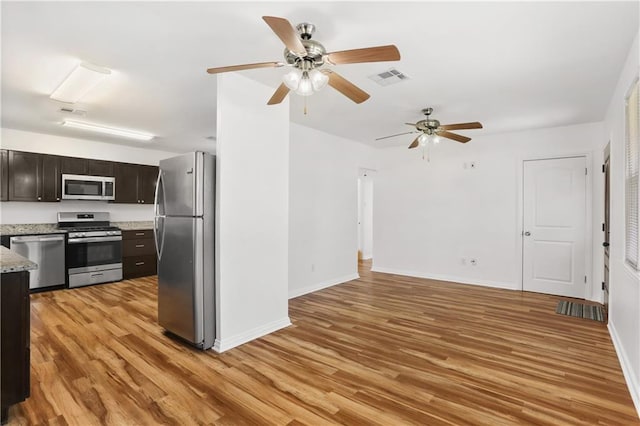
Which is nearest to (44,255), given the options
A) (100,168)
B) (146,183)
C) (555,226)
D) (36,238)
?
(36,238)

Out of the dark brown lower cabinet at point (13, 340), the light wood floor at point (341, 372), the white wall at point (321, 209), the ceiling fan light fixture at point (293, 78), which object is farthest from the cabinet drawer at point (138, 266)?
the ceiling fan light fixture at point (293, 78)

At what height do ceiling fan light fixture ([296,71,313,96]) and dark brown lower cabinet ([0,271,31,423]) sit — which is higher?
ceiling fan light fixture ([296,71,313,96])

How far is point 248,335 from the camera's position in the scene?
320 centimetres

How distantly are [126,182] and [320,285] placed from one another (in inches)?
171

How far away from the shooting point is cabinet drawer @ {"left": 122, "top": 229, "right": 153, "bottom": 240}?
602cm

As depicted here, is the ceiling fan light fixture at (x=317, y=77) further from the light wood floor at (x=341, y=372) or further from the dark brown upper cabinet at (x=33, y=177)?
the dark brown upper cabinet at (x=33, y=177)

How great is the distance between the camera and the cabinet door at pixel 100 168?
585cm

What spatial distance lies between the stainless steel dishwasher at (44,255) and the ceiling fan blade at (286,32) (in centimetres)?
537

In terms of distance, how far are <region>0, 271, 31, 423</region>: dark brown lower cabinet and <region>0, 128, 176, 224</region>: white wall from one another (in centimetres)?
459

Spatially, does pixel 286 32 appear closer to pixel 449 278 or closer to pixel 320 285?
pixel 320 285

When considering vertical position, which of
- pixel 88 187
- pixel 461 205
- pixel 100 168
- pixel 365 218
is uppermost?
pixel 100 168

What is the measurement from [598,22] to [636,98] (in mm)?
669

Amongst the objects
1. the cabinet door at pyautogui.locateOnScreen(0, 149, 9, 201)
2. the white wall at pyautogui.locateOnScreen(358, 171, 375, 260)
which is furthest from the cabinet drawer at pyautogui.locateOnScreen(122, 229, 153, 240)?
the white wall at pyautogui.locateOnScreen(358, 171, 375, 260)

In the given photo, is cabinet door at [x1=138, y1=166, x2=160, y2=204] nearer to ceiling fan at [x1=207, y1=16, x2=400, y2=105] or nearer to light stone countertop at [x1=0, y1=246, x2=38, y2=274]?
light stone countertop at [x1=0, y1=246, x2=38, y2=274]
